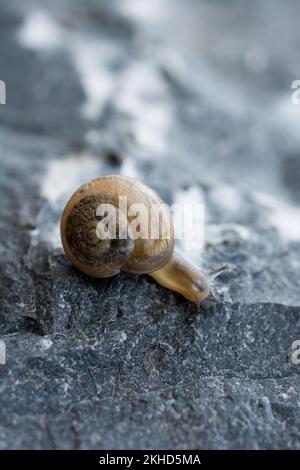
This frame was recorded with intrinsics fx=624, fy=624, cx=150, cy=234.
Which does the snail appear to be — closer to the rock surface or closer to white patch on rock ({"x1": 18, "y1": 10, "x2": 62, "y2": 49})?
the rock surface

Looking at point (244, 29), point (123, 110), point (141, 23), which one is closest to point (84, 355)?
point (123, 110)

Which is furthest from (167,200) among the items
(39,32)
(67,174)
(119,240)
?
(39,32)

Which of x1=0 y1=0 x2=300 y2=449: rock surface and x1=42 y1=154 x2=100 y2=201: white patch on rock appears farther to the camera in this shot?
x1=42 y1=154 x2=100 y2=201: white patch on rock

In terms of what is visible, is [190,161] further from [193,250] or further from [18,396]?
[18,396]

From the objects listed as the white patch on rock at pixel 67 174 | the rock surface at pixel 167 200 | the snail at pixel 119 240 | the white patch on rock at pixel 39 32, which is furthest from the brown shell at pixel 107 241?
the white patch on rock at pixel 39 32

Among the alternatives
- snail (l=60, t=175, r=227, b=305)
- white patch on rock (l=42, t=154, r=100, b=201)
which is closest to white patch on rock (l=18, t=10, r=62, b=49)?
white patch on rock (l=42, t=154, r=100, b=201)

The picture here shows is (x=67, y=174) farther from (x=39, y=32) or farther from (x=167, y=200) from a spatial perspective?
(x=39, y=32)

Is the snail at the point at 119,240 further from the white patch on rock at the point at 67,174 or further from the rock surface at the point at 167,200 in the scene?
the white patch on rock at the point at 67,174
